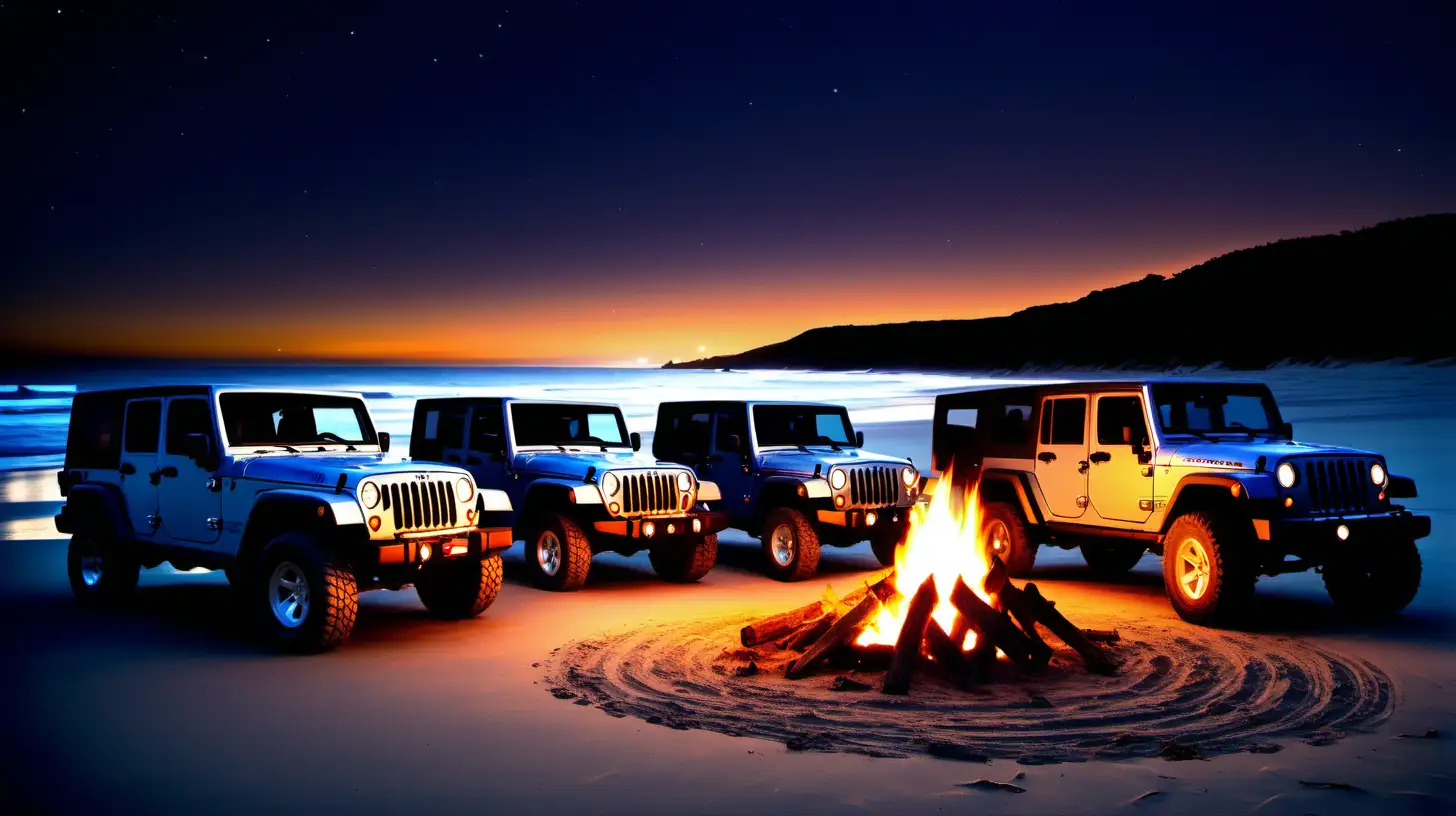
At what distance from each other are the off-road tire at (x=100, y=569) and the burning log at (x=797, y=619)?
6.25 metres

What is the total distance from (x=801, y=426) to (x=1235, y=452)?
5.72 m

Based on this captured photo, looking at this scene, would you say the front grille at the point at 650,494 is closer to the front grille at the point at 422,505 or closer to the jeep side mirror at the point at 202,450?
the front grille at the point at 422,505

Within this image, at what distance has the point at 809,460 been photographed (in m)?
13.7

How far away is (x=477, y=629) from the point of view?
33.4ft

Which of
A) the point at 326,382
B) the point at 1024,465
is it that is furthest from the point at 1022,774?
the point at 326,382

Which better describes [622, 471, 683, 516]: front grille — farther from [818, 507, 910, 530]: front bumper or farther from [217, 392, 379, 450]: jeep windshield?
[217, 392, 379, 450]: jeep windshield

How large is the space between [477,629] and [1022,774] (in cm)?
565

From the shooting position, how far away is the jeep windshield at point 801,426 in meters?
14.6

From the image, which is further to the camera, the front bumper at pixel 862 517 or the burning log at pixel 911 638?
the front bumper at pixel 862 517

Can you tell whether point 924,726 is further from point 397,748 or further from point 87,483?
point 87,483

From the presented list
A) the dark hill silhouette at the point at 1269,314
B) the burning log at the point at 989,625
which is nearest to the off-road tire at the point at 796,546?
the burning log at the point at 989,625

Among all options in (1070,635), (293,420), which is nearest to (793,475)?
(1070,635)

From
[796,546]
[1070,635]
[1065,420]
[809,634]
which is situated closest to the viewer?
[1070,635]

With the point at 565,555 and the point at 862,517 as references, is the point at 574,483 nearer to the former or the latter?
the point at 565,555
